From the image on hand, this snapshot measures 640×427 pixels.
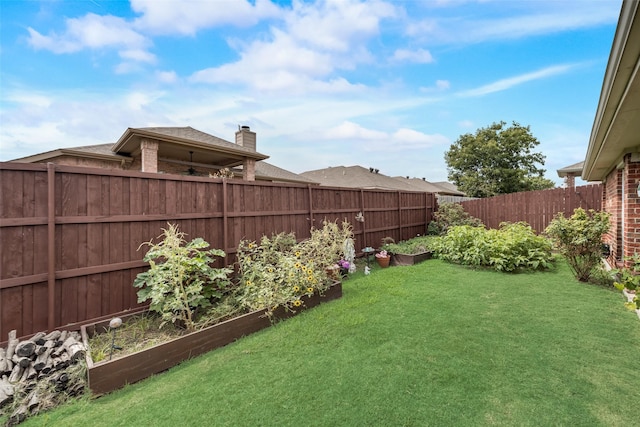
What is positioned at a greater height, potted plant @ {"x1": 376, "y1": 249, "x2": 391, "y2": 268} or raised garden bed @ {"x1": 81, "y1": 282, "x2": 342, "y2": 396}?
potted plant @ {"x1": 376, "y1": 249, "x2": 391, "y2": 268}

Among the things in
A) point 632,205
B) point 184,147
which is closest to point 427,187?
point 184,147

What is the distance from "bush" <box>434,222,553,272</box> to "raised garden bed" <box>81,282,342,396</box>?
465 centimetres

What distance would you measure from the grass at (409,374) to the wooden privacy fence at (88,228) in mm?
1293

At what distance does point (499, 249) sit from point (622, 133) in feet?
11.2

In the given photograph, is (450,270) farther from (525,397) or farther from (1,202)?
(1,202)

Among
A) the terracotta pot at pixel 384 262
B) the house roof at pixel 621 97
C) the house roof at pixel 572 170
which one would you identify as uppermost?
the house roof at pixel 572 170

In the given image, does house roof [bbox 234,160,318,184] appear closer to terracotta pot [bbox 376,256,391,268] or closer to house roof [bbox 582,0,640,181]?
terracotta pot [bbox 376,256,391,268]

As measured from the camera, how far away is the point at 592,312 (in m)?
3.48

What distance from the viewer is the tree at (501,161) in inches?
820

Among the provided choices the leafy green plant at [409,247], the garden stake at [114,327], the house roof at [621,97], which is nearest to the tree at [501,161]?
the leafy green plant at [409,247]

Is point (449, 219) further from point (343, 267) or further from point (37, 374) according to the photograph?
point (37, 374)

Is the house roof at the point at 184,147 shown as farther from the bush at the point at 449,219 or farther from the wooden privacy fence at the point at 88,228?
the bush at the point at 449,219

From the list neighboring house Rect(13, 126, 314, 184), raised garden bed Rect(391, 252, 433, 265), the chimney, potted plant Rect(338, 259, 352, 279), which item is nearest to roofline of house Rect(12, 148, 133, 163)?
neighboring house Rect(13, 126, 314, 184)

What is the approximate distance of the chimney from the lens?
40.8 feet
